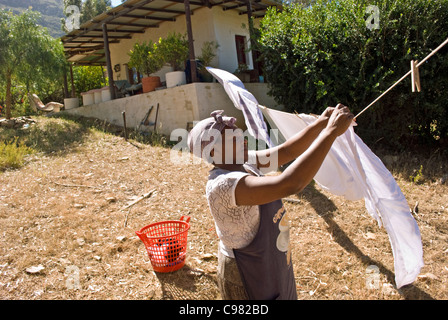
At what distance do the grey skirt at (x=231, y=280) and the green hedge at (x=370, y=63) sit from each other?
4736 mm

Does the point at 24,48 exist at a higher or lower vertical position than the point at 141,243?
higher

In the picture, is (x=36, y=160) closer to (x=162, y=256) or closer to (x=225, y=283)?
(x=162, y=256)

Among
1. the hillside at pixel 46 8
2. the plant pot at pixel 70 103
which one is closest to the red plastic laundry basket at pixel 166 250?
the plant pot at pixel 70 103

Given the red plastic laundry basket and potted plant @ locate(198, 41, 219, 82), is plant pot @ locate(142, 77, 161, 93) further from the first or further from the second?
the red plastic laundry basket

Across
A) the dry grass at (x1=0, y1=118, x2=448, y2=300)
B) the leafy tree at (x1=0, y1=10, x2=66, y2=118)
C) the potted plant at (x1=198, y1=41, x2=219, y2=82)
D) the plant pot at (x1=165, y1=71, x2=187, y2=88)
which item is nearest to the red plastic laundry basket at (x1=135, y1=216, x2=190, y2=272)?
the dry grass at (x1=0, y1=118, x2=448, y2=300)

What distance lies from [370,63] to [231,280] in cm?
523

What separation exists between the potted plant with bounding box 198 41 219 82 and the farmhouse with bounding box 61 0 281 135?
0.13 m

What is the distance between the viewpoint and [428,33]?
202 inches

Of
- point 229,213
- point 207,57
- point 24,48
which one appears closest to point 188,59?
point 207,57

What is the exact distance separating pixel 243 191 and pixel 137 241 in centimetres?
301

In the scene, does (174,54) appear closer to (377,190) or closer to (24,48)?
(24,48)

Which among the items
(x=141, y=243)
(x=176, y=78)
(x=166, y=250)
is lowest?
(x=141, y=243)

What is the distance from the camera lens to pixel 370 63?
18.4 feet

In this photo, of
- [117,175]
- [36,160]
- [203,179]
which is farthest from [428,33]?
[36,160]
